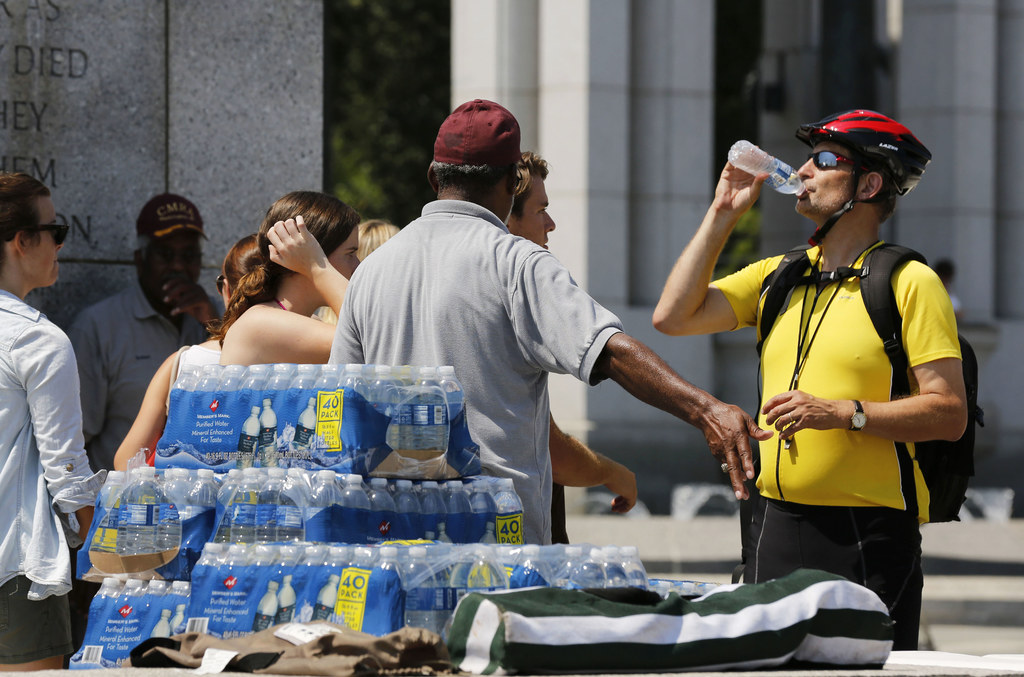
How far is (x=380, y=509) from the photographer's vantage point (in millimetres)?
3436

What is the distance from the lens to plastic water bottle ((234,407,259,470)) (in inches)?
141

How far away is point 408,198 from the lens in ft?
85.9

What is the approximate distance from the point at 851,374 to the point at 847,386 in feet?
0.12

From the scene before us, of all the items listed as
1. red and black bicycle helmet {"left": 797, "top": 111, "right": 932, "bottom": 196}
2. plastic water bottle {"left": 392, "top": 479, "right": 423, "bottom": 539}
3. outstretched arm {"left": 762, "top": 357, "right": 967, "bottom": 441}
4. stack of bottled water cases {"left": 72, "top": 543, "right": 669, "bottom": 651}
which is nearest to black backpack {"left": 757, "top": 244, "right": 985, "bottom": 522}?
outstretched arm {"left": 762, "top": 357, "right": 967, "bottom": 441}

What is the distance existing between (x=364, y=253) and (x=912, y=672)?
10.2 ft

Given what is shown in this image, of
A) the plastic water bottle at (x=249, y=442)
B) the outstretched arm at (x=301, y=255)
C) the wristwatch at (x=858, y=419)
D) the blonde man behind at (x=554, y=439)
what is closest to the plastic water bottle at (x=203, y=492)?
the plastic water bottle at (x=249, y=442)

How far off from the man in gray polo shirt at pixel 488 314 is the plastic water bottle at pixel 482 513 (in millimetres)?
256

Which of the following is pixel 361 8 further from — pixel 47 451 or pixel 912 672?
pixel 912 672

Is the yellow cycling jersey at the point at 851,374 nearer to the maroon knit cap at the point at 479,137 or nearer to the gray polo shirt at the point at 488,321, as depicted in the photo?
the gray polo shirt at the point at 488,321

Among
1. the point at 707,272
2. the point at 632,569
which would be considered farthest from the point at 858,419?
the point at 632,569

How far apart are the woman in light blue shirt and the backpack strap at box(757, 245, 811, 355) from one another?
2128 millimetres

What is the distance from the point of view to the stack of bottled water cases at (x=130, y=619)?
346 centimetres

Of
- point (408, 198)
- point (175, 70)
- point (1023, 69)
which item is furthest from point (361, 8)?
point (175, 70)

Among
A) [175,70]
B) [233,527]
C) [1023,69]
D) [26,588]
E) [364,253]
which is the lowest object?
[26,588]
